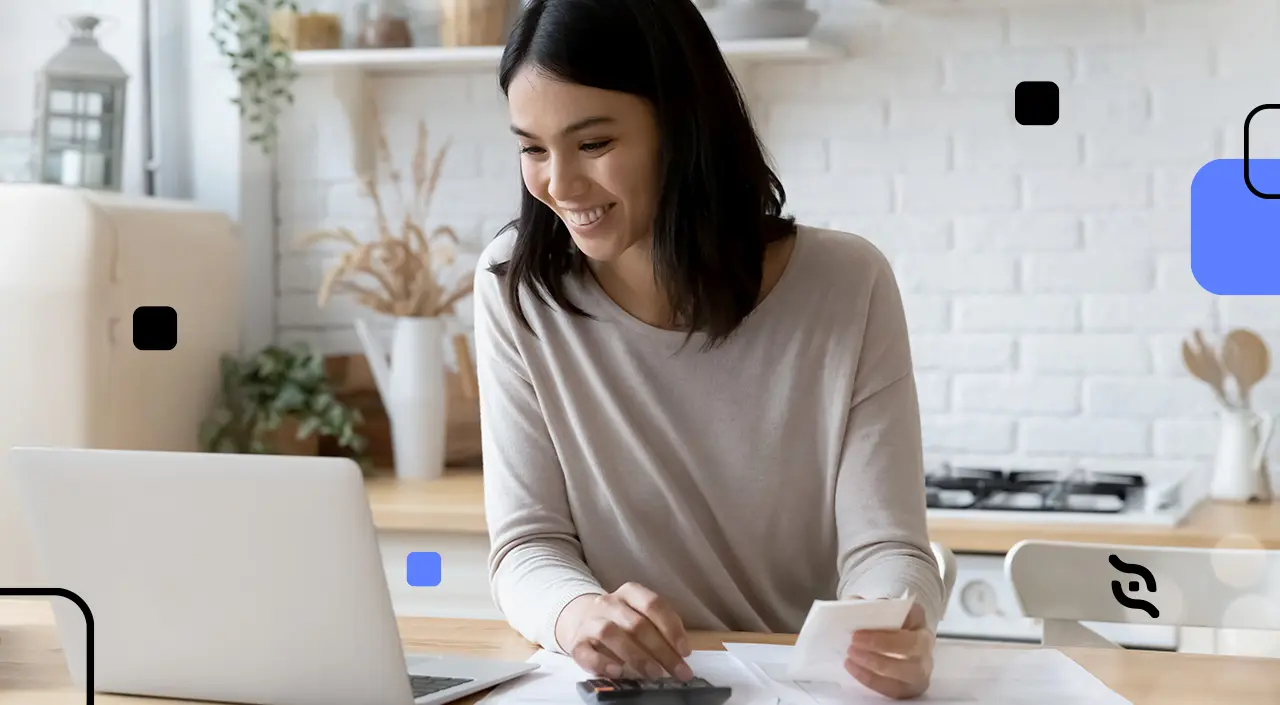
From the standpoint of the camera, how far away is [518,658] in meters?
1.22

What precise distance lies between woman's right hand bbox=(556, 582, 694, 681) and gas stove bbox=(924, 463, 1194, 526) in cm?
113

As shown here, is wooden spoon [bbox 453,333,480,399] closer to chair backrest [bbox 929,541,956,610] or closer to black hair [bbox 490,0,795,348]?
black hair [bbox 490,0,795,348]

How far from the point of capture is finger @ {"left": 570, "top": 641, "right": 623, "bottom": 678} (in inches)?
43.6

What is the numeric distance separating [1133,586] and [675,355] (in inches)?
19.9

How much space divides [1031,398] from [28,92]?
6.02ft

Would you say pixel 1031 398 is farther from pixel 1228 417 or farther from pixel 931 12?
pixel 931 12

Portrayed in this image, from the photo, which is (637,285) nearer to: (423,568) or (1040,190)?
(423,568)

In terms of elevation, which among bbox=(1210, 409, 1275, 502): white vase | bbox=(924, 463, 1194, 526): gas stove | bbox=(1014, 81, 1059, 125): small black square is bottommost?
bbox=(924, 463, 1194, 526): gas stove

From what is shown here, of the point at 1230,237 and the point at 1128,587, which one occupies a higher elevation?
the point at 1230,237

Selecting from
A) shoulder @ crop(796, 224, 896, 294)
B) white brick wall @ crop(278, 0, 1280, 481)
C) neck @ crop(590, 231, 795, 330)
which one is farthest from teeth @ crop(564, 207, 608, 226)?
white brick wall @ crop(278, 0, 1280, 481)

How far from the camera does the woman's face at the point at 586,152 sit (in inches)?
53.4

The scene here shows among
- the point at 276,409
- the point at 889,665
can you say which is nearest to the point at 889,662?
the point at 889,665

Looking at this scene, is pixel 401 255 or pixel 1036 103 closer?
pixel 1036 103

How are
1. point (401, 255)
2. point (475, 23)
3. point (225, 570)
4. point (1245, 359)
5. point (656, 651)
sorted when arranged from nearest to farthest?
point (225, 570) < point (656, 651) < point (1245, 359) < point (475, 23) < point (401, 255)
